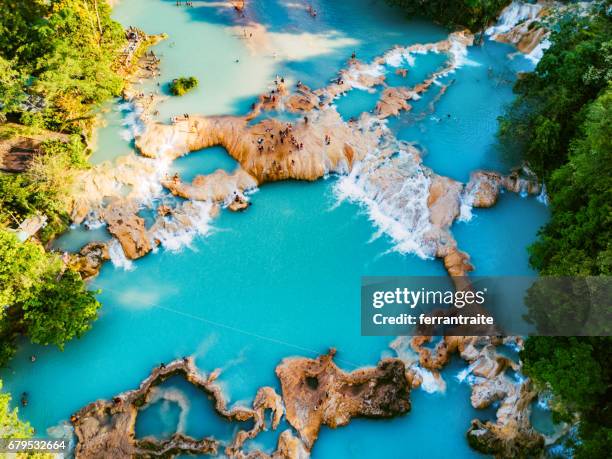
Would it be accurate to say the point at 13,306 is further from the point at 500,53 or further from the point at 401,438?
the point at 500,53

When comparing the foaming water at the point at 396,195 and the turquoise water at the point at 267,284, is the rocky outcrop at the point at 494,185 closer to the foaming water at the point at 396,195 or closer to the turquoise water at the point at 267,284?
the turquoise water at the point at 267,284

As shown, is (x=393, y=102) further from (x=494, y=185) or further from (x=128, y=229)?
(x=128, y=229)

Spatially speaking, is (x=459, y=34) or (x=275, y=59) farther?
(x=459, y=34)

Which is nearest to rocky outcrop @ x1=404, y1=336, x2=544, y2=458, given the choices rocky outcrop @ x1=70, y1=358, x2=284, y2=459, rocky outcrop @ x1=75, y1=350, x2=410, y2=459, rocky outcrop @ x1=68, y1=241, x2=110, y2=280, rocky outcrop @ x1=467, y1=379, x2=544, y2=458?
rocky outcrop @ x1=467, y1=379, x2=544, y2=458

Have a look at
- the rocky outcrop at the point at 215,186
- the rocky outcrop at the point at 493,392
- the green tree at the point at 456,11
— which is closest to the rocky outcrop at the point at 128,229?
the rocky outcrop at the point at 215,186

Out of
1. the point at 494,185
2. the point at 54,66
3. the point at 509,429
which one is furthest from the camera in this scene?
the point at 494,185

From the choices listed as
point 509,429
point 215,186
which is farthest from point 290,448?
point 215,186

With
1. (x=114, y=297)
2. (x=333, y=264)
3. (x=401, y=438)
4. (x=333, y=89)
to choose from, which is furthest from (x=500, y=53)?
(x=114, y=297)

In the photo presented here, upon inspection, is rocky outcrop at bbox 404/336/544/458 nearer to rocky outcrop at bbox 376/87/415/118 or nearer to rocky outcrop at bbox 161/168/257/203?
rocky outcrop at bbox 161/168/257/203
